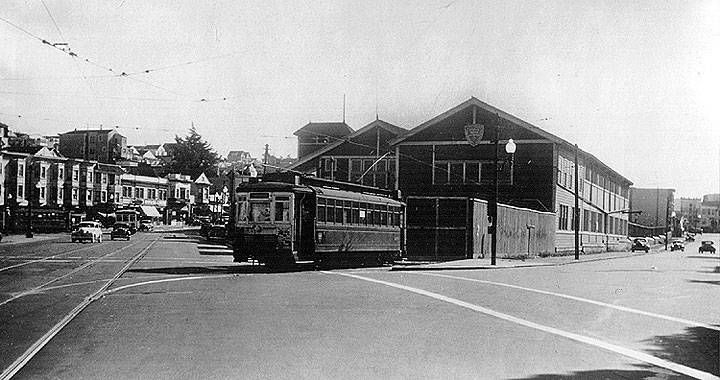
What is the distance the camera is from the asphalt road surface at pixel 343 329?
28.7 ft

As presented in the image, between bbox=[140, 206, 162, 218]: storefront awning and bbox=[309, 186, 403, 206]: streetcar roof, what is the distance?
262 ft

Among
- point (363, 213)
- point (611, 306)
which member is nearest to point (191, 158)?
point (363, 213)

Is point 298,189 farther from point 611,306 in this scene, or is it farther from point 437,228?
point 437,228

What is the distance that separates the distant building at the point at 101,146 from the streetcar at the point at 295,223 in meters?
54.2

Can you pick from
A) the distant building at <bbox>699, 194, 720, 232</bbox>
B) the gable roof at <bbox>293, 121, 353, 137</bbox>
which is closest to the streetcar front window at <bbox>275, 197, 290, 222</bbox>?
the gable roof at <bbox>293, 121, 353, 137</bbox>

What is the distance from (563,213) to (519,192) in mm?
6749

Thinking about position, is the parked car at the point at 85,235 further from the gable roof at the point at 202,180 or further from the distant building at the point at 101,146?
the gable roof at the point at 202,180

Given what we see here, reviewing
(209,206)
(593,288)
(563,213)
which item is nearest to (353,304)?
(593,288)

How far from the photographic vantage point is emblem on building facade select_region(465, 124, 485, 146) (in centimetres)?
4906

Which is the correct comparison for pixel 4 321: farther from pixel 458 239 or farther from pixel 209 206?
pixel 209 206

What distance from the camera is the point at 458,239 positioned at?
37.9 m

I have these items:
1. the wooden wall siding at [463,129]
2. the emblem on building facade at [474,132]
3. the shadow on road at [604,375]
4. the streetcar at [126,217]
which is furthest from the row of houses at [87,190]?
the emblem on building facade at [474,132]

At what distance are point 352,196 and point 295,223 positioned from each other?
Answer: 12.7 feet

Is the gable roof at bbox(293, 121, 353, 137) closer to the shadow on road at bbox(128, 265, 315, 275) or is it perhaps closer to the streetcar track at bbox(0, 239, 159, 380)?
the shadow on road at bbox(128, 265, 315, 275)
